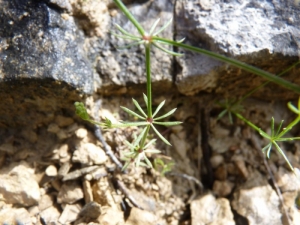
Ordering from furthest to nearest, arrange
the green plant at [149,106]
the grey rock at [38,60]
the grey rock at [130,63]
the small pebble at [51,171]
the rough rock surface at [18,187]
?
the grey rock at [130,63]
the small pebble at [51,171]
the rough rock surface at [18,187]
the grey rock at [38,60]
the green plant at [149,106]

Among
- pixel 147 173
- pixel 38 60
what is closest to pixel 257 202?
pixel 147 173

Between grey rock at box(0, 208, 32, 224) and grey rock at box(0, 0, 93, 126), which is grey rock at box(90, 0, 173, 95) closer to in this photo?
grey rock at box(0, 0, 93, 126)

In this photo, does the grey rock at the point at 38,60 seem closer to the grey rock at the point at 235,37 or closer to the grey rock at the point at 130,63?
the grey rock at the point at 130,63

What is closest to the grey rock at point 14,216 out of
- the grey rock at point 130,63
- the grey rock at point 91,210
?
the grey rock at point 91,210

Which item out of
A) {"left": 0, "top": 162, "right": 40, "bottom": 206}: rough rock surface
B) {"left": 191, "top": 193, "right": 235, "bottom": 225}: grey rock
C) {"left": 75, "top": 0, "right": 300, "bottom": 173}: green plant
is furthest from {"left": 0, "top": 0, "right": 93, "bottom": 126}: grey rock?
{"left": 191, "top": 193, "right": 235, "bottom": 225}: grey rock

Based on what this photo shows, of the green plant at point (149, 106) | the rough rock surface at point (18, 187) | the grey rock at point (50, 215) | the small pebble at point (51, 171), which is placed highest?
the green plant at point (149, 106)

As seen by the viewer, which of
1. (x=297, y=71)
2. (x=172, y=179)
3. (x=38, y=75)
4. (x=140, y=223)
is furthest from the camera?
(x=172, y=179)

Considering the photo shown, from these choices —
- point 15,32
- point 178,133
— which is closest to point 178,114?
point 178,133

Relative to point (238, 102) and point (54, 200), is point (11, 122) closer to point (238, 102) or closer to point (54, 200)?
point (54, 200)
